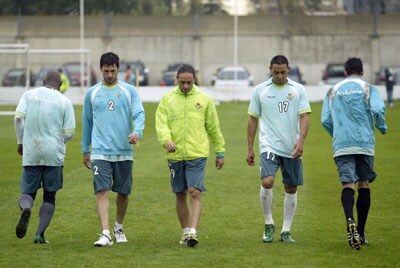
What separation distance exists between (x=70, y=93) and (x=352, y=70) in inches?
1589

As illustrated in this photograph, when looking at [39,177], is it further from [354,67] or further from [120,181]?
[354,67]

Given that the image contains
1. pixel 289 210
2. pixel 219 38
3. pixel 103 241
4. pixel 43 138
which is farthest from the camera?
pixel 219 38

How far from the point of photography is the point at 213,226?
13430mm

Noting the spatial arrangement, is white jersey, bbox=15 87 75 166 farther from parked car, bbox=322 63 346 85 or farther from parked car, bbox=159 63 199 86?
parked car, bbox=322 63 346 85

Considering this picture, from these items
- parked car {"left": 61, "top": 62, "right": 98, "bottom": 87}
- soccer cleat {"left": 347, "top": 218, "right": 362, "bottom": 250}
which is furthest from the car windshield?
soccer cleat {"left": 347, "top": 218, "right": 362, "bottom": 250}

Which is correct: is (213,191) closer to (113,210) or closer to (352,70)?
(113,210)

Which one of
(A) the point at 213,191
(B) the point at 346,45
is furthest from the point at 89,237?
(B) the point at 346,45

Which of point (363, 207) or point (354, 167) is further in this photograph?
point (363, 207)

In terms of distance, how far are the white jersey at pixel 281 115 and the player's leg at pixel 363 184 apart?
0.74 meters

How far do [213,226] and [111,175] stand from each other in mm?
1940

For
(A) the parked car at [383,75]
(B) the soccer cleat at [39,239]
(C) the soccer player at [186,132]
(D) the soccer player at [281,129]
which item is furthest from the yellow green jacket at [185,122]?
(A) the parked car at [383,75]

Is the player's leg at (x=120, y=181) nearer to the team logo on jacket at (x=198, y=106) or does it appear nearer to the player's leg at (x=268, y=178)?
the team logo on jacket at (x=198, y=106)

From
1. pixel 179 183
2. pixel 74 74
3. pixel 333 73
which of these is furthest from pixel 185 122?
pixel 333 73

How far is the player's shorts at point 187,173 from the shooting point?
11820mm
